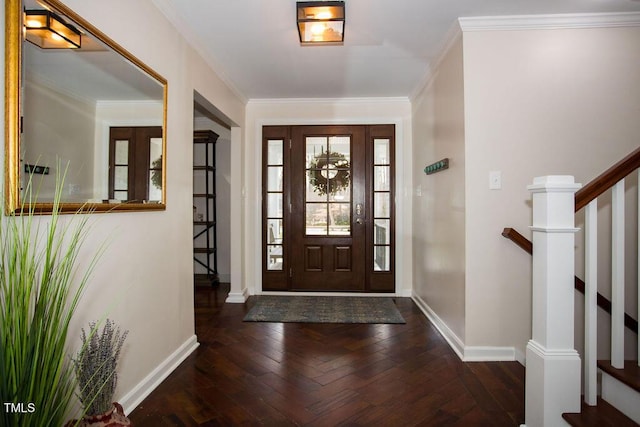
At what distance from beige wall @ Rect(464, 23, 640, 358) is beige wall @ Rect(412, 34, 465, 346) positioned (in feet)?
0.33

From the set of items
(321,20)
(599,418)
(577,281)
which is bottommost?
(599,418)

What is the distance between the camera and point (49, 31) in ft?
4.28

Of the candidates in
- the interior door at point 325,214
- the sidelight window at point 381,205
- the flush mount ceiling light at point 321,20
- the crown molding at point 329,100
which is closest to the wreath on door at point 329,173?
the interior door at point 325,214

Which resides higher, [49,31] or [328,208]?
[49,31]

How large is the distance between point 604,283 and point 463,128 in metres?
1.43

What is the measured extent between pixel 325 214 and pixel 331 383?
2.33m

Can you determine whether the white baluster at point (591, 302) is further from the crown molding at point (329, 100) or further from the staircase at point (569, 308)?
the crown molding at point (329, 100)

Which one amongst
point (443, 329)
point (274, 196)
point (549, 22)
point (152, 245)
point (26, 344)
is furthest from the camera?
point (274, 196)

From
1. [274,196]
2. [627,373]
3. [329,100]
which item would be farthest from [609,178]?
[274,196]

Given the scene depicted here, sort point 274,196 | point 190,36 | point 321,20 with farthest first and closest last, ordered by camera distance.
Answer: point 274,196, point 190,36, point 321,20

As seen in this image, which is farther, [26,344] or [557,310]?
[557,310]

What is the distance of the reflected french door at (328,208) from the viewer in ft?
13.6

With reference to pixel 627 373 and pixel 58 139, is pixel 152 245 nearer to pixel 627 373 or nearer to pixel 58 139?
pixel 58 139

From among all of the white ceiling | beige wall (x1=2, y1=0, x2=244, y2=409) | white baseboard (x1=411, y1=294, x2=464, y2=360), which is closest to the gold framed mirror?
beige wall (x1=2, y1=0, x2=244, y2=409)
